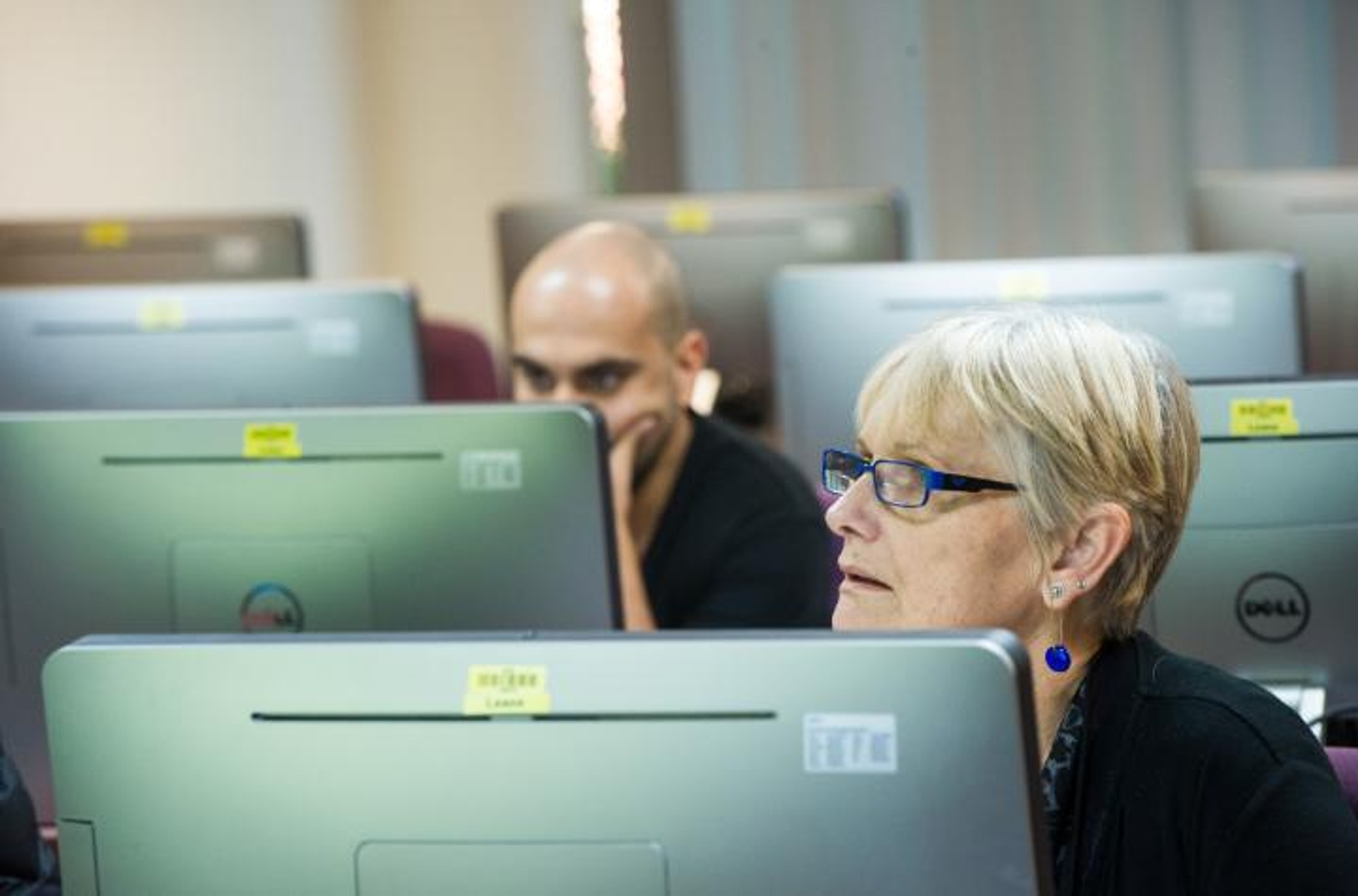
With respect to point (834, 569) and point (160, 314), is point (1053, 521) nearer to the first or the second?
point (834, 569)

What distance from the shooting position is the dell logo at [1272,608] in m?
2.03

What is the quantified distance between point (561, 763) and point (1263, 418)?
3.47 ft

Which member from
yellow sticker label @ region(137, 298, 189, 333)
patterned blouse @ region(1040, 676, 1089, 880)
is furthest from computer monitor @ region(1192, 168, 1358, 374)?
patterned blouse @ region(1040, 676, 1089, 880)

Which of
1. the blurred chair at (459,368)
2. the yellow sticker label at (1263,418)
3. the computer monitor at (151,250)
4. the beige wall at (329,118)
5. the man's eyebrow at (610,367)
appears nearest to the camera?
the yellow sticker label at (1263,418)

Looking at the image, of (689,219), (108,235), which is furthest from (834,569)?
(108,235)

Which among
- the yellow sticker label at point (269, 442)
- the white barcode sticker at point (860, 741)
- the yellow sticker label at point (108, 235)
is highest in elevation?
the yellow sticker label at point (108, 235)

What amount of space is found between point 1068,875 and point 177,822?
1.97 ft

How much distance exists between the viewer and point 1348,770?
62.7 inches

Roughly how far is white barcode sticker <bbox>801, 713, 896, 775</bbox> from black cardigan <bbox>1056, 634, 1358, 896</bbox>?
0.37 metres

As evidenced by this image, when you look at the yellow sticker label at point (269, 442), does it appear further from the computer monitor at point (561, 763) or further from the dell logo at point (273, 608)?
the computer monitor at point (561, 763)

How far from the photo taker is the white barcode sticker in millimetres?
1081

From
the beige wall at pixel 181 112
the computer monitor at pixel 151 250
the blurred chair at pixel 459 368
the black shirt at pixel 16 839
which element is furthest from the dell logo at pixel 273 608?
the beige wall at pixel 181 112

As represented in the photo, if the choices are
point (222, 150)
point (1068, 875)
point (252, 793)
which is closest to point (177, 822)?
point (252, 793)

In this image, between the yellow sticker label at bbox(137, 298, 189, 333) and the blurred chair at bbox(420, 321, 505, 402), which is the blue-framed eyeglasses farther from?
the blurred chair at bbox(420, 321, 505, 402)
